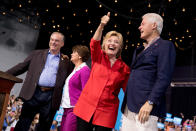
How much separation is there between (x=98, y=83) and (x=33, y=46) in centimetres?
707

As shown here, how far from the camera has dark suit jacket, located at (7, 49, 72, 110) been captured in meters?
2.24

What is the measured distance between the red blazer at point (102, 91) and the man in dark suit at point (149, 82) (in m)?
0.21

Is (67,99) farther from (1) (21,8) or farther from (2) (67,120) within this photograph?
(1) (21,8)

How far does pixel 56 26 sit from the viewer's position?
841cm

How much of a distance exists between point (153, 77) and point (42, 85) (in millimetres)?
1295

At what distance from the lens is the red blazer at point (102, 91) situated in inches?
66.8

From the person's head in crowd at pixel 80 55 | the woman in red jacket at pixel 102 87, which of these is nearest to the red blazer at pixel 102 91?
the woman in red jacket at pixel 102 87

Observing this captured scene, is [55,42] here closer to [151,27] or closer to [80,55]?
[80,55]

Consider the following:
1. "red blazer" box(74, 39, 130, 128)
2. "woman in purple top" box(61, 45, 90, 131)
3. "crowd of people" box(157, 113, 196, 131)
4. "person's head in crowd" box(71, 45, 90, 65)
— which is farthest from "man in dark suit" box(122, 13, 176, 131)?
"crowd of people" box(157, 113, 196, 131)

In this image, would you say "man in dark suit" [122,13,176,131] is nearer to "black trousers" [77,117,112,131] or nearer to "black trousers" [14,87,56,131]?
"black trousers" [77,117,112,131]

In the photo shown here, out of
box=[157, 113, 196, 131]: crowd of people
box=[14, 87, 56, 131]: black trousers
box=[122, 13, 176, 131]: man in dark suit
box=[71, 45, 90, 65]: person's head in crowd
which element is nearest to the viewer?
box=[122, 13, 176, 131]: man in dark suit

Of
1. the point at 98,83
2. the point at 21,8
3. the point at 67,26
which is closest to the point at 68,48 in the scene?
the point at 67,26

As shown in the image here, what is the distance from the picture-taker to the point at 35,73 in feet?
7.61

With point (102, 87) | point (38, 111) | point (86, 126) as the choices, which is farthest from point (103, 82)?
point (38, 111)
